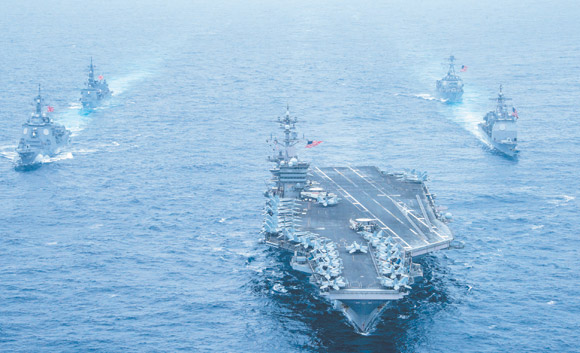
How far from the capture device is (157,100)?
539 ft

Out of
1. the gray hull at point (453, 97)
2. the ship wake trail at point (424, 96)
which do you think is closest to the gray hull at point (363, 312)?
the gray hull at point (453, 97)

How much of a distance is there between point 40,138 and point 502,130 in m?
72.5

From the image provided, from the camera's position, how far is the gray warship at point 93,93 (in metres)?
159

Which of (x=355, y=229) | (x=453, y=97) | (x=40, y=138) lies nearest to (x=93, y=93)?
(x=40, y=138)

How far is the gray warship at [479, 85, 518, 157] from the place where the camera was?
127 m

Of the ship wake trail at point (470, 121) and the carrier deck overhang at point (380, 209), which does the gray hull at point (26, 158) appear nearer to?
the carrier deck overhang at point (380, 209)

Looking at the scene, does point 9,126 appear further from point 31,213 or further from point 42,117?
point 31,213

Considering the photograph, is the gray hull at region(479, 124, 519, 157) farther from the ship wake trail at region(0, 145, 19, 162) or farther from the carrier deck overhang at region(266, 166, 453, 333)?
the ship wake trail at region(0, 145, 19, 162)

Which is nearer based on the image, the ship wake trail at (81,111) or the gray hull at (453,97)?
the ship wake trail at (81,111)

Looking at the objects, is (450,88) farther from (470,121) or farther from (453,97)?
(470,121)

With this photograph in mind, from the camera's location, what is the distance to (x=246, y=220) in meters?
101

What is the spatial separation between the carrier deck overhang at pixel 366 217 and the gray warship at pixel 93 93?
2594 inches

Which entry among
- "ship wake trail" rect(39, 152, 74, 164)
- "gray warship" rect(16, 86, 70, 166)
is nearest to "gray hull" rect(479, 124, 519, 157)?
"ship wake trail" rect(39, 152, 74, 164)

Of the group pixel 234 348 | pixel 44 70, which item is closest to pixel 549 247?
pixel 234 348
